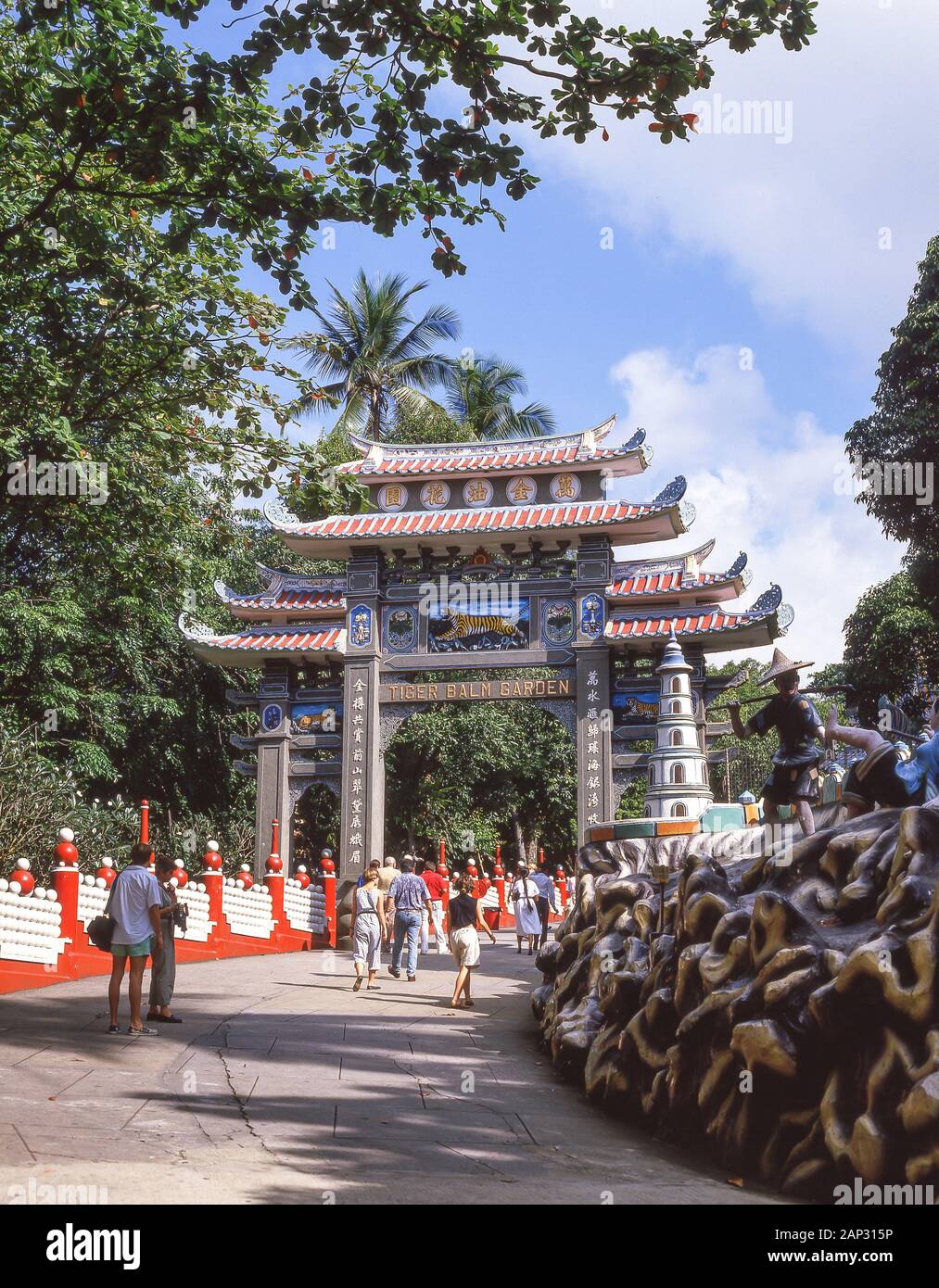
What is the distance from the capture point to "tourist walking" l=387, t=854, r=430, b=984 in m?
14.6

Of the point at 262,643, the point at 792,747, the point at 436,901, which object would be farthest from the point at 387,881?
the point at 792,747

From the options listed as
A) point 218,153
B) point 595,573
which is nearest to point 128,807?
point 595,573

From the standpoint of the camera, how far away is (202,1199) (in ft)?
17.4

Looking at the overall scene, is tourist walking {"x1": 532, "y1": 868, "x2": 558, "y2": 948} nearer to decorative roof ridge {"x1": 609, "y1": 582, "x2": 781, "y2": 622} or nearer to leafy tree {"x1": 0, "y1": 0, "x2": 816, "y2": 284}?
decorative roof ridge {"x1": 609, "y1": 582, "x2": 781, "y2": 622}

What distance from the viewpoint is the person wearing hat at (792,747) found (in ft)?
29.5

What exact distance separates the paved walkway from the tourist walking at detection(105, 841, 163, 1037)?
1.06 ft

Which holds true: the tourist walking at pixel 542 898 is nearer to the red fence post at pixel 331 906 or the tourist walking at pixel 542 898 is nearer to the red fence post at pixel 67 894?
the red fence post at pixel 331 906

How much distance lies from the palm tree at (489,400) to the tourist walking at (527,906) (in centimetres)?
1779

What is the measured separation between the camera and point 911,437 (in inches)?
776

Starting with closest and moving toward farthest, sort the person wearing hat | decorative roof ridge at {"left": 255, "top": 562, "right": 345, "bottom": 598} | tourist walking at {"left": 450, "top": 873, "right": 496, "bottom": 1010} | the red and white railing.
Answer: the person wearing hat → the red and white railing → tourist walking at {"left": 450, "top": 873, "right": 496, "bottom": 1010} → decorative roof ridge at {"left": 255, "top": 562, "right": 345, "bottom": 598}

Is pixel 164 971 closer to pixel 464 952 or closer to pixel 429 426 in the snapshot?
pixel 464 952

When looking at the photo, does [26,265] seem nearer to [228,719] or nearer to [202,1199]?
[202,1199]

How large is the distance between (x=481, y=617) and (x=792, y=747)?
1318cm

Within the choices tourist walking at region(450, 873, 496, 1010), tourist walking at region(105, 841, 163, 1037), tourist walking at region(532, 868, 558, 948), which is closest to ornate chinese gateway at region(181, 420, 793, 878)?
tourist walking at region(532, 868, 558, 948)
